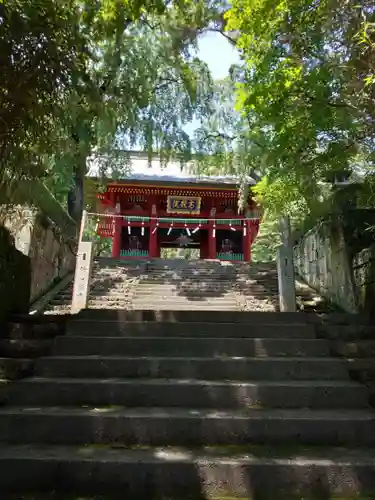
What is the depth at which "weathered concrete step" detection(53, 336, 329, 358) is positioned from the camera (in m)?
3.66

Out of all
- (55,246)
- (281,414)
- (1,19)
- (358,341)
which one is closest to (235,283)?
(55,246)

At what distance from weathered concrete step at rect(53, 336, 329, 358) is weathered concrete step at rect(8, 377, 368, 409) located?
624 millimetres

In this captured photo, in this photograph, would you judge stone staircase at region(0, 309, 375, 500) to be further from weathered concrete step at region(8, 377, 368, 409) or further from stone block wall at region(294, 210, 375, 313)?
stone block wall at region(294, 210, 375, 313)

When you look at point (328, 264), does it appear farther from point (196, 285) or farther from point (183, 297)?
point (196, 285)

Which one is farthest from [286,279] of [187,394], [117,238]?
[117,238]

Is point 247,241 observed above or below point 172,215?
below

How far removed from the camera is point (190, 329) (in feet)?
13.5

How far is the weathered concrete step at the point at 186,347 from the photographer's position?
3.66m

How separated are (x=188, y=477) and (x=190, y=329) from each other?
1955mm

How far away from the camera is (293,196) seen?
6.87 m

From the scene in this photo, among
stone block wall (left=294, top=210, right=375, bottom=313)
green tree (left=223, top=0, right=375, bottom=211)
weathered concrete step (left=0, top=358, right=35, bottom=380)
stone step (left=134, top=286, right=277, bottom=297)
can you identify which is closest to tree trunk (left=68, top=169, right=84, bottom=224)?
stone step (left=134, top=286, right=277, bottom=297)

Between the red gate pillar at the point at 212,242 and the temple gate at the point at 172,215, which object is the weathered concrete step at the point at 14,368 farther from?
the red gate pillar at the point at 212,242

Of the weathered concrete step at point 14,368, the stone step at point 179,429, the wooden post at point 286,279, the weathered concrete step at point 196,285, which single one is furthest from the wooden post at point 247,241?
the stone step at point 179,429

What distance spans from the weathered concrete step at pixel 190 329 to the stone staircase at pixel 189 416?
0.01 m
